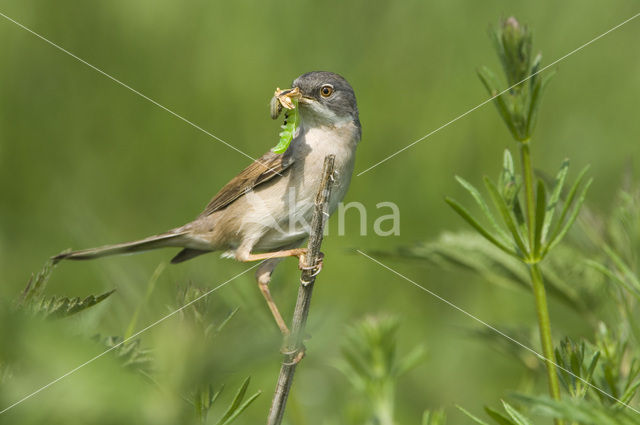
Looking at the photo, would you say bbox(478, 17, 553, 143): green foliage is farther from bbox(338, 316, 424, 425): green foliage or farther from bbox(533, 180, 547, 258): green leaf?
bbox(338, 316, 424, 425): green foliage

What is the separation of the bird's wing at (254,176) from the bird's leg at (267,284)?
0.41 metres

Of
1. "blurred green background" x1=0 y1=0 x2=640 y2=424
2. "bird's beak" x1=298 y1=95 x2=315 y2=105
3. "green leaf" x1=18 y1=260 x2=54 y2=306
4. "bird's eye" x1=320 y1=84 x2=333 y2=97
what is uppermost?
"blurred green background" x1=0 y1=0 x2=640 y2=424

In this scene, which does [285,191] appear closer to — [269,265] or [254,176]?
[254,176]

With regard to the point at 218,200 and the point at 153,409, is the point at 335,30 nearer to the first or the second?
the point at 218,200

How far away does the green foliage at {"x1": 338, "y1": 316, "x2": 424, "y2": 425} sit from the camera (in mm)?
2199

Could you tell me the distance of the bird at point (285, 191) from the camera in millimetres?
3486

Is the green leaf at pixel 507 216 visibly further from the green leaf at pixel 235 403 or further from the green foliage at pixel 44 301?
the green foliage at pixel 44 301

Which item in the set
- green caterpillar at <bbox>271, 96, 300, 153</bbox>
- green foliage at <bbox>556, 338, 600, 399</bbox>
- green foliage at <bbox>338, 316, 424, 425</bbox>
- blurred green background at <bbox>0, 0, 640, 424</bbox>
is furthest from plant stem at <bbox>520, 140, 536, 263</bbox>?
blurred green background at <bbox>0, 0, 640, 424</bbox>

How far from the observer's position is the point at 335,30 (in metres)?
5.83

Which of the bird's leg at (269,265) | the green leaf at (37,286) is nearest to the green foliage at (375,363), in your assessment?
the bird's leg at (269,265)

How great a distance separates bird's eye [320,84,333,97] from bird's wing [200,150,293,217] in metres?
0.36

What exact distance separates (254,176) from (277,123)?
2.21 metres

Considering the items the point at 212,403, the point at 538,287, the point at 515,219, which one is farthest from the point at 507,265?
the point at 212,403

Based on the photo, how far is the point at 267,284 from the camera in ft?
10.9
